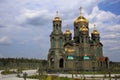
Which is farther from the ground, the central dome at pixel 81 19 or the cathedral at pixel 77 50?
the central dome at pixel 81 19

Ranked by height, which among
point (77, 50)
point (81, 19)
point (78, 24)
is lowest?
Answer: point (77, 50)

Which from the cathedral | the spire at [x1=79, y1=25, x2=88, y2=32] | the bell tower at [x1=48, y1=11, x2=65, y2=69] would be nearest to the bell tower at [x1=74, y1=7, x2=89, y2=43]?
the cathedral

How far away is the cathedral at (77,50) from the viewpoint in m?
72.9

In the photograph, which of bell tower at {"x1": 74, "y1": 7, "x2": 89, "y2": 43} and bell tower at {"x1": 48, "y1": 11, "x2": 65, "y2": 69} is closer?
bell tower at {"x1": 48, "y1": 11, "x2": 65, "y2": 69}

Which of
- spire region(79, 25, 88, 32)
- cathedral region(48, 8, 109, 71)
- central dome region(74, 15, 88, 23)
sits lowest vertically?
cathedral region(48, 8, 109, 71)

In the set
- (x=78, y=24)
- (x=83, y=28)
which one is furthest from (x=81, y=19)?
(x=83, y=28)

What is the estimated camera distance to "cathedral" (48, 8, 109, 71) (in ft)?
239

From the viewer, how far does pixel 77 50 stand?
7731cm

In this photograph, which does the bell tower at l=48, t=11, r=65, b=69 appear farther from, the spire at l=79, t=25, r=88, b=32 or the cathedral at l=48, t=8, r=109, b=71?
the spire at l=79, t=25, r=88, b=32

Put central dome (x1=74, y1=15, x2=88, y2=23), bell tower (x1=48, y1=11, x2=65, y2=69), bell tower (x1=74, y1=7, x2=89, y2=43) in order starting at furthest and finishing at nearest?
central dome (x1=74, y1=15, x2=88, y2=23)
bell tower (x1=74, y1=7, x2=89, y2=43)
bell tower (x1=48, y1=11, x2=65, y2=69)

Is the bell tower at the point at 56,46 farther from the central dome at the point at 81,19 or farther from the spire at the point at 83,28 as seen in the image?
the central dome at the point at 81,19

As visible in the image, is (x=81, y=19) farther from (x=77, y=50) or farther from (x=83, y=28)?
(x=77, y=50)

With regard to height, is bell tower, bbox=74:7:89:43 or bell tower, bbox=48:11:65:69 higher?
bell tower, bbox=74:7:89:43

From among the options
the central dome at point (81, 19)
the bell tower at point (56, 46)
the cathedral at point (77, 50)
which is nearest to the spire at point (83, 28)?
the cathedral at point (77, 50)
